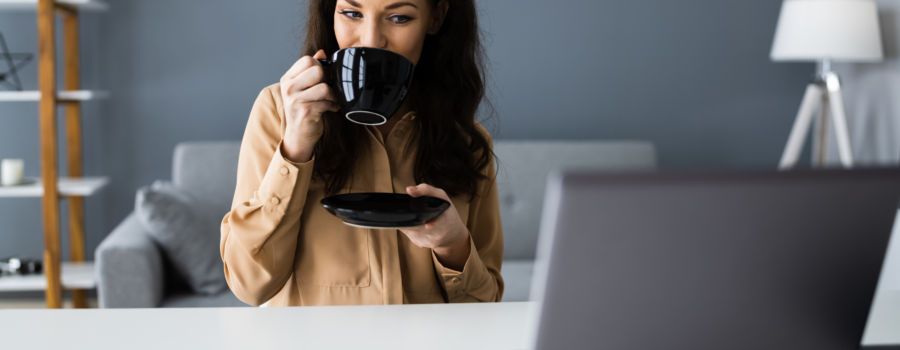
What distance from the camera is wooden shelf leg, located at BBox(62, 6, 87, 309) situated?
2439 mm

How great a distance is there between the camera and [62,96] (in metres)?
2.29

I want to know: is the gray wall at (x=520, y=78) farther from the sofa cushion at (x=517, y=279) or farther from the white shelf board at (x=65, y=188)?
the sofa cushion at (x=517, y=279)

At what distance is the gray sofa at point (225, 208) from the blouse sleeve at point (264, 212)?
1.12 metres

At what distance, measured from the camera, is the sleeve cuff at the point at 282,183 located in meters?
0.83

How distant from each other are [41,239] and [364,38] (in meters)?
2.48

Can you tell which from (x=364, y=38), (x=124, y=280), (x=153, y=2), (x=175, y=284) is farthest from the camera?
(x=153, y=2)

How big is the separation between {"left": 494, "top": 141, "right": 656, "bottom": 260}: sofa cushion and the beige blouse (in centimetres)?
144

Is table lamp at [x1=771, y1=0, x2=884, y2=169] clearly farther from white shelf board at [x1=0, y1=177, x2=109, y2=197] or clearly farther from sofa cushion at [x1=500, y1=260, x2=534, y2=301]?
white shelf board at [x1=0, y1=177, x2=109, y2=197]

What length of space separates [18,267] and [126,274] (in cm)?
91

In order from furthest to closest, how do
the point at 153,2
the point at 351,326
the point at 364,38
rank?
the point at 153,2 < the point at 364,38 < the point at 351,326

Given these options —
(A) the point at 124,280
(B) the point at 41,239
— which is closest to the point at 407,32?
(A) the point at 124,280

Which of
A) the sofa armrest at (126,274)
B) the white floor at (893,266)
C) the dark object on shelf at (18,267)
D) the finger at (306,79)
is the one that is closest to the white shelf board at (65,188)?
the dark object on shelf at (18,267)

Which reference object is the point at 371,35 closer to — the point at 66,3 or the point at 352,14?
the point at 352,14

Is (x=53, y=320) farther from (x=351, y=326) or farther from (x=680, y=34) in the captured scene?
(x=680, y=34)
